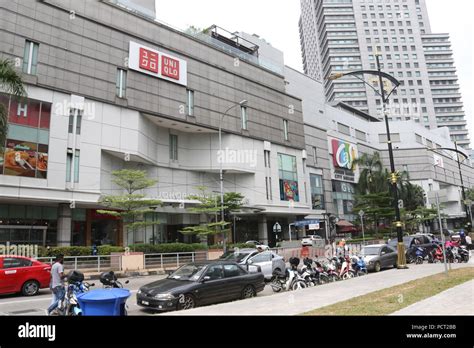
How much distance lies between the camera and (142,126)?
34625 millimetres

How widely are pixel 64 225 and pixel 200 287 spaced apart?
21.8 metres

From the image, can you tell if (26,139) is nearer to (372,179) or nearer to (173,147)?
(173,147)

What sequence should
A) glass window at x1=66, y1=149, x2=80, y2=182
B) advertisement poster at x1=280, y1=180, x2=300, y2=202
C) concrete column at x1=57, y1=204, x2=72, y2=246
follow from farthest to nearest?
advertisement poster at x1=280, y1=180, x2=300, y2=202 < glass window at x1=66, y1=149, x2=80, y2=182 < concrete column at x1=57, y1=204, x2=72, y2=246

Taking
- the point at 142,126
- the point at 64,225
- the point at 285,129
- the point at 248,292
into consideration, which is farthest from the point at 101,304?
the point at 285,129

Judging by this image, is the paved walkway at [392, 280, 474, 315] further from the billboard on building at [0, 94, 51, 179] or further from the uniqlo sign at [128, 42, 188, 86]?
the uniqlo sign at [128, 42, 188, 86]

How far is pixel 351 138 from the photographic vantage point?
2783 inches

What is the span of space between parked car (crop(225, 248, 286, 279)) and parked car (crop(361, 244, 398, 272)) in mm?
4881

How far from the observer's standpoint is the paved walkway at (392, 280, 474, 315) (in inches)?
281

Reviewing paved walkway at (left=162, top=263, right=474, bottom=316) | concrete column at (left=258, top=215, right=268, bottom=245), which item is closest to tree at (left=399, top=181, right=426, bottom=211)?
concrete column at (left=258, top=215, right=268, bottom=245)

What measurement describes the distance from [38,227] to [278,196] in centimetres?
2763

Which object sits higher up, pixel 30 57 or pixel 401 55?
pixel 401 55

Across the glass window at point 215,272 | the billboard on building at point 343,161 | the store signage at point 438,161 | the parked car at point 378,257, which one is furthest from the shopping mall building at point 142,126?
the store signage at point 438,161
